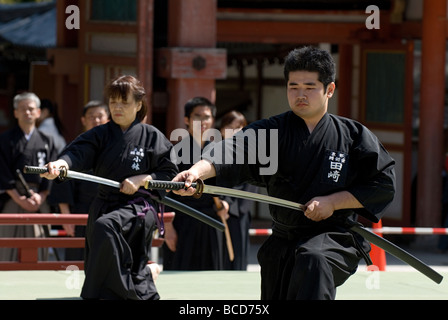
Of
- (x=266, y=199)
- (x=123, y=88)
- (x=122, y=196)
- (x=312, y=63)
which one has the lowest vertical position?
(x=122, y=196)

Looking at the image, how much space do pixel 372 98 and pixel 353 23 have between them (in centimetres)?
95

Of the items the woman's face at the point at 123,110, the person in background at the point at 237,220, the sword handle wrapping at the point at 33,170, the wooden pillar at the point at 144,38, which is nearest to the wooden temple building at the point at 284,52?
the wooden pillar at the point at 144,38

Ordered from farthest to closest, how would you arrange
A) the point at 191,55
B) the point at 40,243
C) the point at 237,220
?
1. the point at 191,55
2. the point at 237,220
3. the point at 40,243

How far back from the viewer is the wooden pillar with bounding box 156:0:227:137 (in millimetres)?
9336

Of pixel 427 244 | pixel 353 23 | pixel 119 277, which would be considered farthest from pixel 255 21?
pixel 119 277

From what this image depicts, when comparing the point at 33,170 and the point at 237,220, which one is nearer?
the point at 33,170

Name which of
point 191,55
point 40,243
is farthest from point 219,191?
point 191,55

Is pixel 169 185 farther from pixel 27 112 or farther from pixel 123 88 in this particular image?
pixel 27 112

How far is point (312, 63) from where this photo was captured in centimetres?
484

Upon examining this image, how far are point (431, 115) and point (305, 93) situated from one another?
6.33m

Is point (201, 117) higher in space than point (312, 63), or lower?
lower

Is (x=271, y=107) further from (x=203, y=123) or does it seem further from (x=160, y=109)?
Result: (x=203, y=123)

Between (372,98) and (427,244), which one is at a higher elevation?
(372,98)

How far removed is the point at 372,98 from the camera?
471 inches
